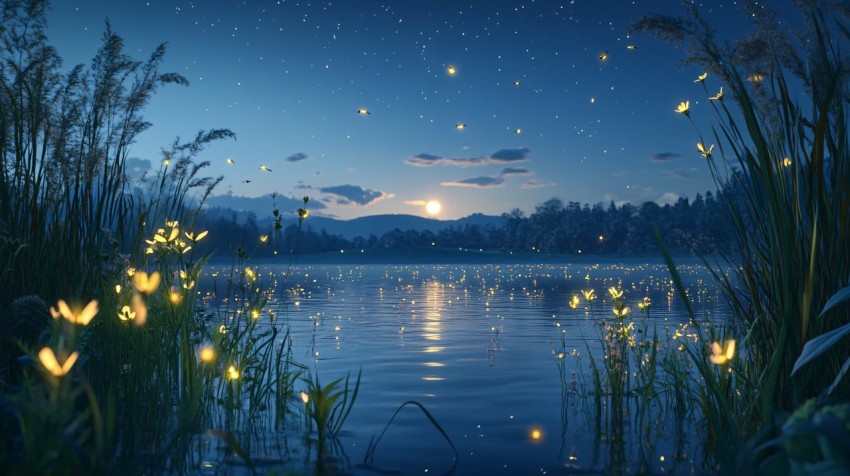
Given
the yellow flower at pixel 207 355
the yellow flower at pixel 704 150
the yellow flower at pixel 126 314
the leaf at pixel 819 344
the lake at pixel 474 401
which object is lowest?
the lake at pixel 474 401

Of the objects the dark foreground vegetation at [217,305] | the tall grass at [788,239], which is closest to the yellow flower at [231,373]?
the dark foreground vegetation at [217,305]

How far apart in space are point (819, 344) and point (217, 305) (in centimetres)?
469

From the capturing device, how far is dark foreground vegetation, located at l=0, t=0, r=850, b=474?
2971 millimetres

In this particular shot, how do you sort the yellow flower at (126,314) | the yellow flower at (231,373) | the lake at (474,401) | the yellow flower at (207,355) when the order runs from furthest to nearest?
the yellow flower at (231,373) < the lake at (474,401) < the yellow flower at (207,355) < the yellow flower at (126,314)

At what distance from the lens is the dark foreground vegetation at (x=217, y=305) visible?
2.97 m

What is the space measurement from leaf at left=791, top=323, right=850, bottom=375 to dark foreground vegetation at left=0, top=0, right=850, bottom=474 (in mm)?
11

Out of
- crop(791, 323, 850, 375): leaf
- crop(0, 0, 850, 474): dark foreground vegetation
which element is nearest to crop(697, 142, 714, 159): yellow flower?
crop(0, 0, 850, 474): dark foreground vegetation

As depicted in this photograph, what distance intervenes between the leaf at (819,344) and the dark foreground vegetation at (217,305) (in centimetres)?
1

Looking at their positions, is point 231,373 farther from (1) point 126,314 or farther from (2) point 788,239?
(2) point 788,239

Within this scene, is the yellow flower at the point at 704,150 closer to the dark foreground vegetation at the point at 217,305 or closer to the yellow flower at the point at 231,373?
the dark foreground vegetation at the point at 217,305

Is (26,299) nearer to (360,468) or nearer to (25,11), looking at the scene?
(360,468)

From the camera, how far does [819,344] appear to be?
2875mm

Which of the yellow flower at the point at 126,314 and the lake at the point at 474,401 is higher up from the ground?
the yellow flower at the point at 126,314

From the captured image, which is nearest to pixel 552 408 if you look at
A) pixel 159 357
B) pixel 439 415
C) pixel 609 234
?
pixel 439 415
